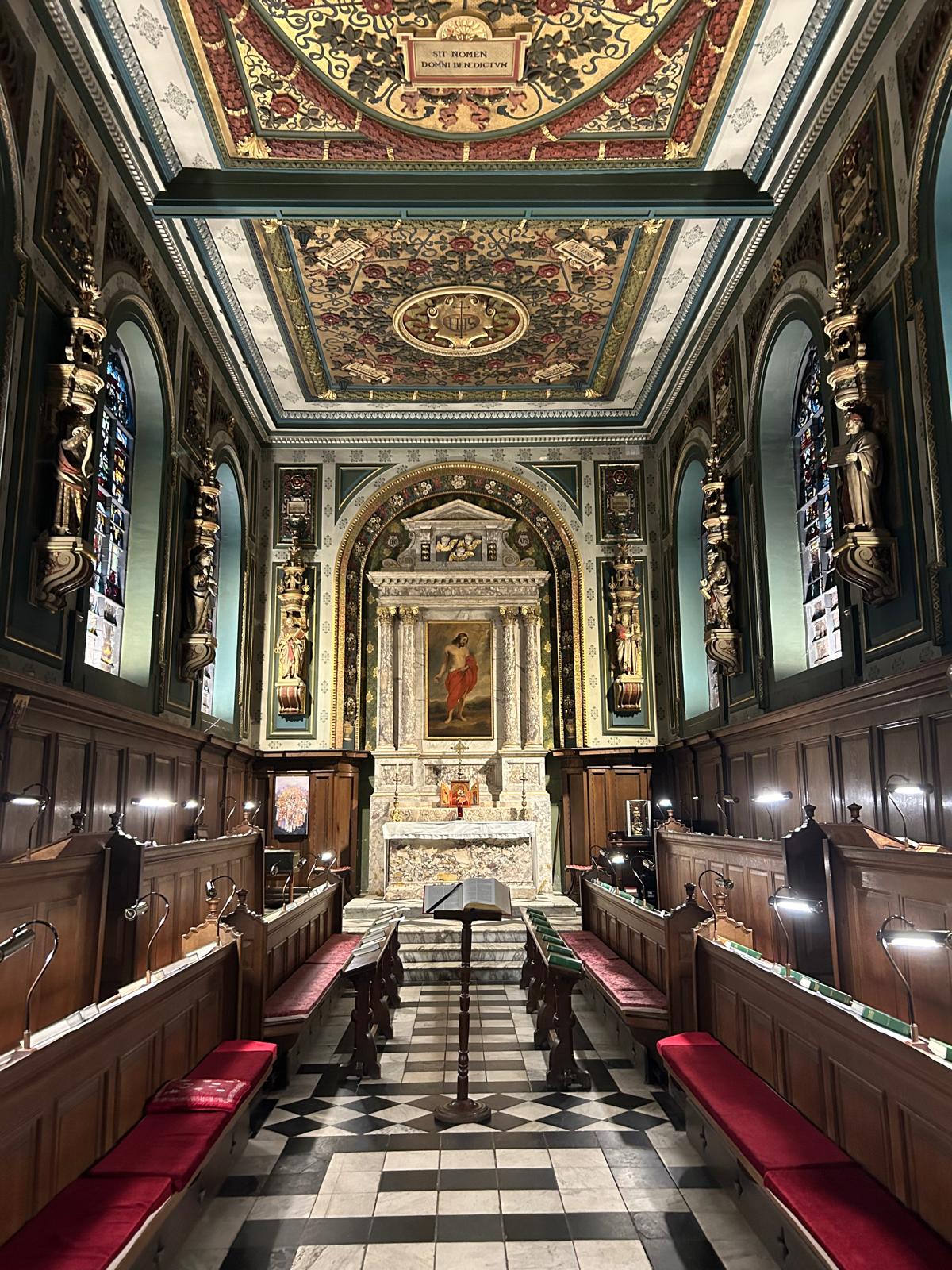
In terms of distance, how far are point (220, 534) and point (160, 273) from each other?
14.5 feet

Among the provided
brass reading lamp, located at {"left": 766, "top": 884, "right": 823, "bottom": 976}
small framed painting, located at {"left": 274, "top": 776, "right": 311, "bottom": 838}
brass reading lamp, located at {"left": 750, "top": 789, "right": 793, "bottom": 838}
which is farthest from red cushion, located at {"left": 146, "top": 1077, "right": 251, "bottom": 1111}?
small framed painting, located at {"left": 274, "top": 776, "right": 311, "bottom": 838}

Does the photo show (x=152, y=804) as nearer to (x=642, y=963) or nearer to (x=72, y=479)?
(x=72, y=479)

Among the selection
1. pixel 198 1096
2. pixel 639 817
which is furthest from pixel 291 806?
pixel 198 1096

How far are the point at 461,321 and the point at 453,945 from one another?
792 centimetres

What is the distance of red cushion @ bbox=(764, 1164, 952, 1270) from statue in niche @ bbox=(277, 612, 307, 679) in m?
11.4

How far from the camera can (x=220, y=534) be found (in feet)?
44.5

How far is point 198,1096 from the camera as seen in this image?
440cm

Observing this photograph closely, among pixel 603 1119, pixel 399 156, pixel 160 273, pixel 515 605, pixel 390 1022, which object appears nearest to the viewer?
pixel 603 1119

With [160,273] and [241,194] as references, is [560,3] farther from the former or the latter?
[160,273]

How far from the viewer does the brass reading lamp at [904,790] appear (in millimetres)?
6398

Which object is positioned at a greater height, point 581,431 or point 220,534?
point 581,431

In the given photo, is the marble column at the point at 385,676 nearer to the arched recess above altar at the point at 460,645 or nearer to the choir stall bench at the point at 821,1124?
the arched recess above altar at the point at 460,645

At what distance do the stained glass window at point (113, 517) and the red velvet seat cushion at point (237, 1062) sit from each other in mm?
4676

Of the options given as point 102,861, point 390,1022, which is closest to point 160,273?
point 102,861
